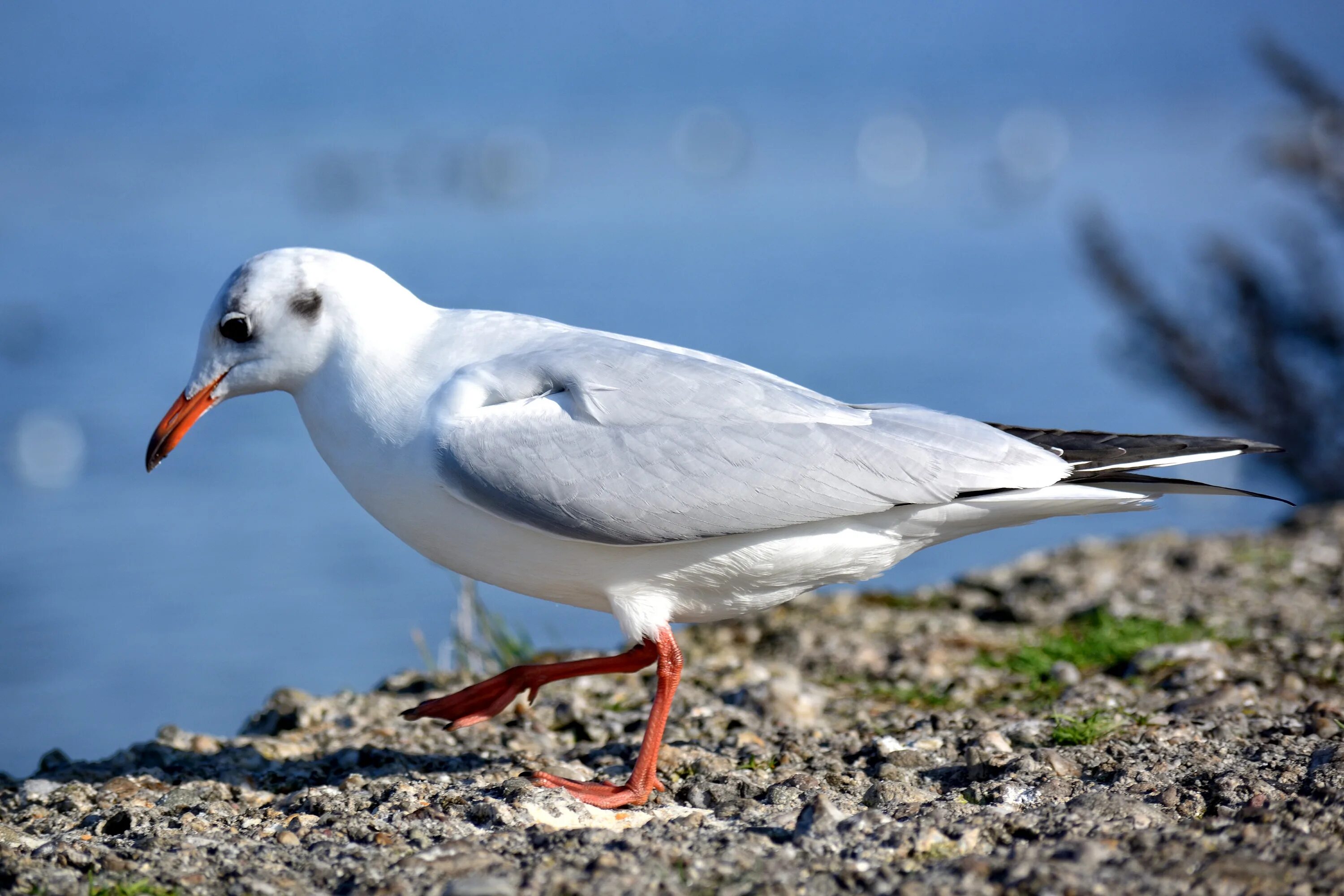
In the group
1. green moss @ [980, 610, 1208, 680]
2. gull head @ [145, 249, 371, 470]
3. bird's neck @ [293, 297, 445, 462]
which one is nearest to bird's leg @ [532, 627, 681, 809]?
bird's neck @ [293, 297, 445, 462]

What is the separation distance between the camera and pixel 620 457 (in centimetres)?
357

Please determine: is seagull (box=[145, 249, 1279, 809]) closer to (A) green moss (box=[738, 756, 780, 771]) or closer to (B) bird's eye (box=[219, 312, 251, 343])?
(B) bird's eye (box=[219, 312, 251, 343])

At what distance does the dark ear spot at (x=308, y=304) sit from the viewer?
381 centimetres

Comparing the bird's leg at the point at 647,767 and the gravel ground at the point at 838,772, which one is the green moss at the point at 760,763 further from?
the bird's leg at the point at 647,767

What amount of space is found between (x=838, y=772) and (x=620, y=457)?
1108 millimetres

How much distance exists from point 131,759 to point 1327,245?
38.0ft

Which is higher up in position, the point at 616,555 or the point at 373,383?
the point at 373,383

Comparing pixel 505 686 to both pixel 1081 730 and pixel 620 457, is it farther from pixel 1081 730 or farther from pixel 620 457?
pixel 1081 730

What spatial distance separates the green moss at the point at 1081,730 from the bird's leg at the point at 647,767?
1.12 meters

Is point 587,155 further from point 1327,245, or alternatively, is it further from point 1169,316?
point 1169,316

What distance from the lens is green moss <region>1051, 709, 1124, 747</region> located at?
3891 millimetres

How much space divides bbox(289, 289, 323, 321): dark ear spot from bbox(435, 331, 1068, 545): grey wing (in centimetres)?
49

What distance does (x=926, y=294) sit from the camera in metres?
16.2

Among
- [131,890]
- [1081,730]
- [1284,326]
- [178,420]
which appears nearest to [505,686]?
[178,420]
